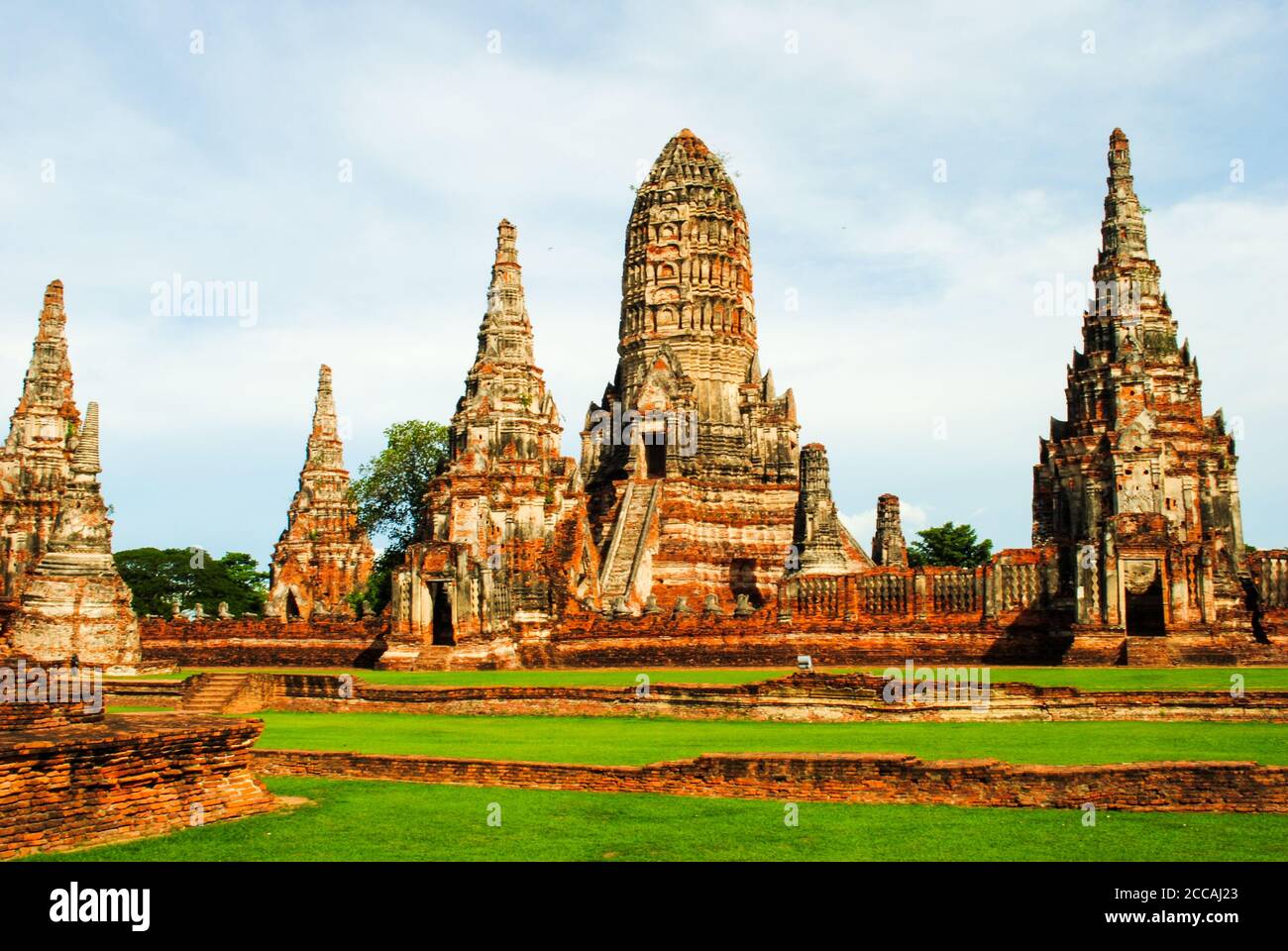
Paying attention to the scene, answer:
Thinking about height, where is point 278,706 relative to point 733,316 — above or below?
below

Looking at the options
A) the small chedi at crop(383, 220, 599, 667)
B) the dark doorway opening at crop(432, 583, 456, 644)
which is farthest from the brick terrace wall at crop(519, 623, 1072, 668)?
the dark doorway opening at crop(432, 583, 456, 644)

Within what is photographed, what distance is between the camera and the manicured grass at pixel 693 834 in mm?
9008

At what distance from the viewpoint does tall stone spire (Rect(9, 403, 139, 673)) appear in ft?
100

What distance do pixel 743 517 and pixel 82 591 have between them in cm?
2245

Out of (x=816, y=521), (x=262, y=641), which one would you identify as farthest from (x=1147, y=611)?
(x=262, y=641)

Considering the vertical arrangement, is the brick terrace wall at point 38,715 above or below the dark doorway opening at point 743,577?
below

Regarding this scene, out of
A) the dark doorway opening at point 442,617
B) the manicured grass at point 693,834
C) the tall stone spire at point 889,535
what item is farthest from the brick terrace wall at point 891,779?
the tall stone spire at point 889,535

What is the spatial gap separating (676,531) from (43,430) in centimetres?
2130

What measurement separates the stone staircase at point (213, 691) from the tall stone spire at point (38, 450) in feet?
62.5

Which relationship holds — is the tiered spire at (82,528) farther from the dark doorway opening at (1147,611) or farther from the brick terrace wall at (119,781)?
the dark doorway opening at (1147,611)

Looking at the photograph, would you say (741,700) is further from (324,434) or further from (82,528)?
(324,434)
